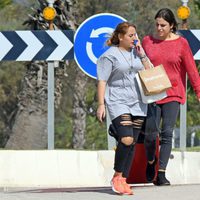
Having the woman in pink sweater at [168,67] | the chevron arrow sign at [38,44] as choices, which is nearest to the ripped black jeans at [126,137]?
the woman in pink sweater at [168,67]

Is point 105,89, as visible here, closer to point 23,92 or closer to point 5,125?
point 23,92

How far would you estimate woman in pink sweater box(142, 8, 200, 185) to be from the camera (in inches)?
441

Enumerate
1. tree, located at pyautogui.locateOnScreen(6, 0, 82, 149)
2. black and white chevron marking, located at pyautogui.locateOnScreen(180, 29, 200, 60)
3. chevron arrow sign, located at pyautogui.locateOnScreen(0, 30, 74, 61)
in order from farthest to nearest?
tree, located at pyautogui.locateOnScreen(6, 0, 82, 149) → chevron arrow sign, located at pyautogui.locateOnScreen(0, 30, 74, 61) → black and white chevron marking, located at pyautogui.locateOnScreen(180, 29, 200, 60)

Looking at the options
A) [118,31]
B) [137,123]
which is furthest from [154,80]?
[118,31]

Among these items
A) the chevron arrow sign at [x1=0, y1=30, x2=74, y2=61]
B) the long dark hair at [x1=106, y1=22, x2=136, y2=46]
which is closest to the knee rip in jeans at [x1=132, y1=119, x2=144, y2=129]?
the long dark hair at [x1=106, y1=22, x2=136, y2=46]

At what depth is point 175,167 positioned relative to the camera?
14.5 m

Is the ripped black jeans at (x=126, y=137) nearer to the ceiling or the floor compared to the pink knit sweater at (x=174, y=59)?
nearer to the floor

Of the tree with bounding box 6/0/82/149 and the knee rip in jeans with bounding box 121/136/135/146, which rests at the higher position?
the knee rip in jeans with bounding box 121/136/135/146

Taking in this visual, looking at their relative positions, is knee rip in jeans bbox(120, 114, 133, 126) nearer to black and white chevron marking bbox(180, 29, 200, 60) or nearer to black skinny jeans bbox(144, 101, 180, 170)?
black skinny jeans bbox(144, 101, 180, 170)

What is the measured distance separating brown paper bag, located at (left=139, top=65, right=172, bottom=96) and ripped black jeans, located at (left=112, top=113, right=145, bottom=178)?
0.95ft

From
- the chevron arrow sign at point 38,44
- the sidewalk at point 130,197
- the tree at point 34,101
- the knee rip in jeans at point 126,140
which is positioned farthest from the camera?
the tree at point 34,101

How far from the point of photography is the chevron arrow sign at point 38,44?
1470cm

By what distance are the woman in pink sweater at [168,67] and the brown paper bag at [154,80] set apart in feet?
1.67

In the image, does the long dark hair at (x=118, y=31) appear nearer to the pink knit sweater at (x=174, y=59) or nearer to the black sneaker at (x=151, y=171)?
the pink knit sweater at (x=174, y=59)
